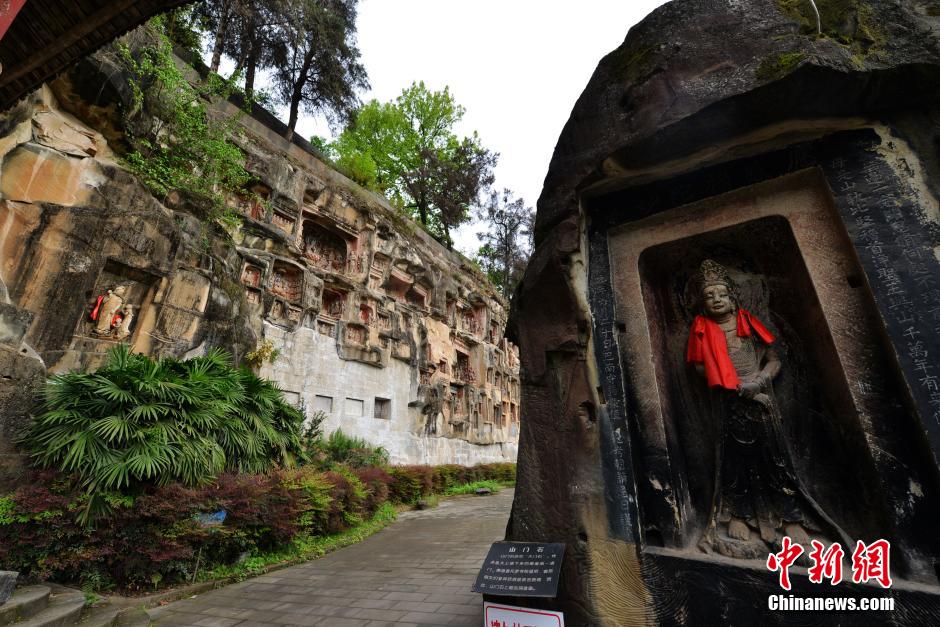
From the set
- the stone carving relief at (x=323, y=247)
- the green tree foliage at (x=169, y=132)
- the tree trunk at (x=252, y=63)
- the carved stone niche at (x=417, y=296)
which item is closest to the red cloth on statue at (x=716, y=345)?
the green tree foliage at (x=169, y=132)

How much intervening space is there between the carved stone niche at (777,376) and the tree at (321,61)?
15887 millimetres

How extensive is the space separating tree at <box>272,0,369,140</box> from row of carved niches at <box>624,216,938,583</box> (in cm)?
1617

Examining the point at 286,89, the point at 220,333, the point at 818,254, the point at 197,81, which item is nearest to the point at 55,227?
the point at 220,333

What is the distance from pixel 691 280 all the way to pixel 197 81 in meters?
13.0

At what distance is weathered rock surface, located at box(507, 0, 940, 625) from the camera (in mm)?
2146

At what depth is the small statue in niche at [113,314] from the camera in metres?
6.62

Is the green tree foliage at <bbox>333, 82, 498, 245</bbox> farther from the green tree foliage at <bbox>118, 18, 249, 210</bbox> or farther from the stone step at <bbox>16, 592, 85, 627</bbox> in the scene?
the stone step at <bbox>16, 592, 85, 627</bbox>

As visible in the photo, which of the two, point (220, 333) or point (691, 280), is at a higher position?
point (220, 333)

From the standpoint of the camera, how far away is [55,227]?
611 centimetres

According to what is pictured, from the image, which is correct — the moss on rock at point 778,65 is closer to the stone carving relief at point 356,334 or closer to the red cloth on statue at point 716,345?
the red cloth on statue at point 716,345

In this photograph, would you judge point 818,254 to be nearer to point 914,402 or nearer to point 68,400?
point 914,402

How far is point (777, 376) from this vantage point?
2.73 m

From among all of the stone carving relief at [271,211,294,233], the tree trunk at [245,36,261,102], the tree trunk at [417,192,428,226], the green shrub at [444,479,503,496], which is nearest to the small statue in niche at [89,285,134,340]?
the stone carving relief at [271,211,294,233]

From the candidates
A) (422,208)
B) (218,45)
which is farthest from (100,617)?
(422,208)
